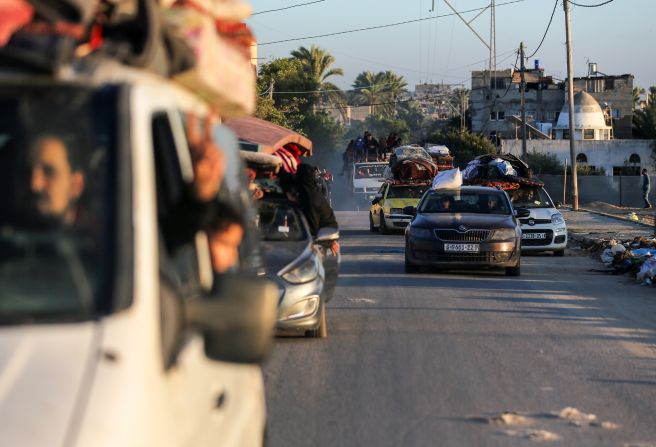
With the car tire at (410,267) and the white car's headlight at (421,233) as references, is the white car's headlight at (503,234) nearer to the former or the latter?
the white car's headlight at (421,233)

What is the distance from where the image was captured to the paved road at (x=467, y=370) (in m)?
7.19

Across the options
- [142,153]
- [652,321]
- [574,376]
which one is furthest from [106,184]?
[652,321]

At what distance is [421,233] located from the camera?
1852cm

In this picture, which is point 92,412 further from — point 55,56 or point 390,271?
point 390,271

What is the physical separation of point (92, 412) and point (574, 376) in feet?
23.4

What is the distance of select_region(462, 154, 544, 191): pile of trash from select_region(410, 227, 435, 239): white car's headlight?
9.25 metres

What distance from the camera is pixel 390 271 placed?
63.2 ft

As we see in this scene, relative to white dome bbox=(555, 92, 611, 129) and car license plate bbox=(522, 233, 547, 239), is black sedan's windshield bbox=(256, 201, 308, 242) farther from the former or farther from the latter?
white dome bbox=(555, 92, 611, 129)

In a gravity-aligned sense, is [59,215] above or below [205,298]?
above

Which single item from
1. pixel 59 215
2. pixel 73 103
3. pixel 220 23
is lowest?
pixel 59 215

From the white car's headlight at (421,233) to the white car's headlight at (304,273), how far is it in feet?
24.9

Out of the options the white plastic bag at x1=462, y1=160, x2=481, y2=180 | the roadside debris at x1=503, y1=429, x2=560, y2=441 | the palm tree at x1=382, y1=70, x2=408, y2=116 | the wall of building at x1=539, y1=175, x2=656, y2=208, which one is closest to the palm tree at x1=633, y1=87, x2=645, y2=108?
the palm tree at x1=382, y1=70, x2=408, y2=116

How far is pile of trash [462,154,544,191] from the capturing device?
28125 mm

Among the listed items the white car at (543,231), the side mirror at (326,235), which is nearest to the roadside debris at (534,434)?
the side mirror at (326,235)
